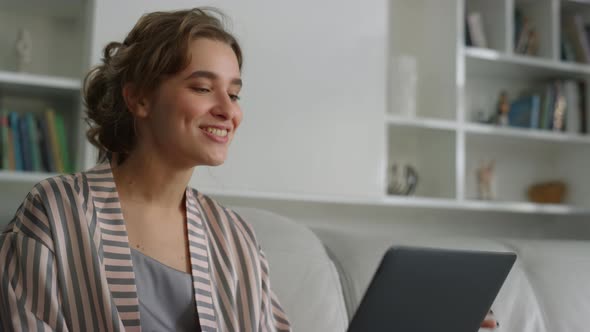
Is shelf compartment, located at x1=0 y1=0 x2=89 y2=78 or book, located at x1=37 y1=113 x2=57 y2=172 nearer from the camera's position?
book, located at x1=37 y1=113 x2=57 y2=172

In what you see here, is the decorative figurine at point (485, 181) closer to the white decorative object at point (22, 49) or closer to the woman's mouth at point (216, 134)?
the white decorative object at point (22, 49)

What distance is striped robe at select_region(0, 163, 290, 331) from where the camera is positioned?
3.90 feet

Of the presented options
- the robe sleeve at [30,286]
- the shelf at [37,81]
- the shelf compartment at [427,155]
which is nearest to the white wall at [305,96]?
the shelf at [37,81]

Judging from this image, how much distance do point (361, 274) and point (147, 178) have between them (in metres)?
0.72

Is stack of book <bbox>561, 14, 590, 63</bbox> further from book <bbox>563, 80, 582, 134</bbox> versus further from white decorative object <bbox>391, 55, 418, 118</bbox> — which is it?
white decorative object <bbox>391, 55, 418, 118</bbox>

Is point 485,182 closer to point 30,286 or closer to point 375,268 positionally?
point 375,268

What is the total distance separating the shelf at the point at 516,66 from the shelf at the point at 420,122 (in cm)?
32

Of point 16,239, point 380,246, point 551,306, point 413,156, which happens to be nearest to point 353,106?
point 413,156

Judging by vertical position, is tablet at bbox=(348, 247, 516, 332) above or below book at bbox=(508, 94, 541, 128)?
below

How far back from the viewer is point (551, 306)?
6.64ft

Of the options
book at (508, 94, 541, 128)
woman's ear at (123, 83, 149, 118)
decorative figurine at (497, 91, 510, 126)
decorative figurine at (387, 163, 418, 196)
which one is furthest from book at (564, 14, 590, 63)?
woman's ear at (123, 83, 149, 118)

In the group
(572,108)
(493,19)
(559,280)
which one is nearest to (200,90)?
(559,280)

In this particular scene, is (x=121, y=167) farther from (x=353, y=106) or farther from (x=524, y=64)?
(x=524, y=64)

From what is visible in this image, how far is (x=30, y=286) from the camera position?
1185 mm
